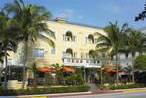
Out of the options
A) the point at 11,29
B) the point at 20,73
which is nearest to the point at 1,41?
the point at 11,29

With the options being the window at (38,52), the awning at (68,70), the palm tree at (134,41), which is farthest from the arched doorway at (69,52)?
the palm tree at (134,41)

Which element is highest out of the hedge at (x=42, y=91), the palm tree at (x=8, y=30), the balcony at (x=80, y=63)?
the palm tree at (x=8, y=30)

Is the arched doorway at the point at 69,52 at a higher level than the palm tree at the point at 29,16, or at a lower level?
lower

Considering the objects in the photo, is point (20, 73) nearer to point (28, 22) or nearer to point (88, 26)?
point (28, 22)

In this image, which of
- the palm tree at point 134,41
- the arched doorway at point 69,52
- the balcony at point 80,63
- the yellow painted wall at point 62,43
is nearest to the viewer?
the palm tree at point 134,41

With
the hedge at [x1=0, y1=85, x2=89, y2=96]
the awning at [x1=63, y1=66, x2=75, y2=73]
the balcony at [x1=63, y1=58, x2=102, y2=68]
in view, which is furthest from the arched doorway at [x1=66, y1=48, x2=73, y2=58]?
the hedge at [x1=0, y1=85, x2=89, y2=96]

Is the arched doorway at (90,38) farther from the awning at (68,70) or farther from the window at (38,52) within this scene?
the awning at (68,70)

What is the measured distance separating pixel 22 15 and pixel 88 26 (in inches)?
1145

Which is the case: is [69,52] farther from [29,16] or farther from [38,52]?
[29,16]

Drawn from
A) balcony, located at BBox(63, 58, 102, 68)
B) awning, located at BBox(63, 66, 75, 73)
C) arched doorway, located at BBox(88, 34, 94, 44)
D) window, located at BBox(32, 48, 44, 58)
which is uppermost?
arched doorway, located at BBox(88, 34, 94, 44)

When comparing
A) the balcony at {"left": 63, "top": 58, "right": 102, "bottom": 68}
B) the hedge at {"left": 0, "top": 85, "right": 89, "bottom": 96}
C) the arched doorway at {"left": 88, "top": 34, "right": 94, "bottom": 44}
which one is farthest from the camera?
the arched doorway at {"left": 88, "top": 34, "right": 94, "bottom": 44}

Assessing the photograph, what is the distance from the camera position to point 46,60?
195 feet

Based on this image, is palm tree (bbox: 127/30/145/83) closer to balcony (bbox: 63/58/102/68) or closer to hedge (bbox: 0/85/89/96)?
balcony (bbox: 63/58/102/68)

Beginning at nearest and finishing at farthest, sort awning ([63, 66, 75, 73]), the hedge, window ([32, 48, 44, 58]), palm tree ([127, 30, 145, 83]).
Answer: the hedge, awning ([63, 66, 75, 73]), window ([32, 48, 44, 58]), palm tree ([127, 30, 145, 83])
